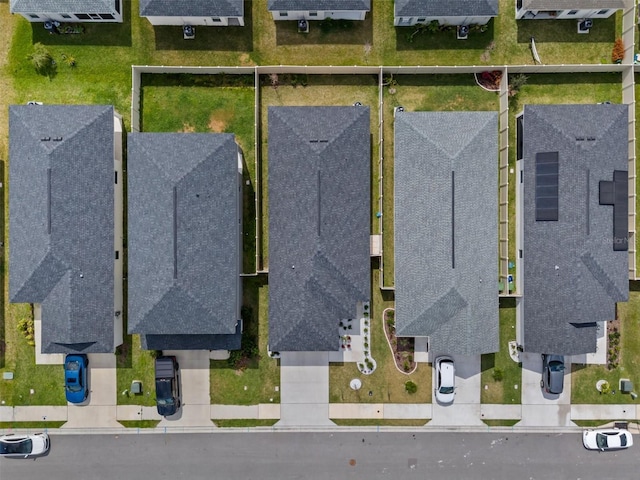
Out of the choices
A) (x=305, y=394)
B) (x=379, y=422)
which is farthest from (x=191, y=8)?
(x=379, y=422)

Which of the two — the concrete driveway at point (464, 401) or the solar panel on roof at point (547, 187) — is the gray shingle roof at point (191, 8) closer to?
the solar panel on roof at point (547, 187)

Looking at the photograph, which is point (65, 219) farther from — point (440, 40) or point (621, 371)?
point (621, 371)

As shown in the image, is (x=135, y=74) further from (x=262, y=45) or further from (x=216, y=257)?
(x=216, y=257)

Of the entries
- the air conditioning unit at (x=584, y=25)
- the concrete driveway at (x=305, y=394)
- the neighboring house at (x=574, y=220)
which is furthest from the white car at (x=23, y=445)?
the air conditioning unit at (x=584, y=25)

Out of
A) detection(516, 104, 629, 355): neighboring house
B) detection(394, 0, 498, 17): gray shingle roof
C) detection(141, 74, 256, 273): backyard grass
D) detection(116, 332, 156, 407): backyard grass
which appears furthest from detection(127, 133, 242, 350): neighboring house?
detection(516, 104, 629, 355): neighboring house

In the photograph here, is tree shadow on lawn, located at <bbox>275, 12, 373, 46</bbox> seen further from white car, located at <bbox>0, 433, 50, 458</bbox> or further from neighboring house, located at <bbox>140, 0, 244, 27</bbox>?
white car, located at <bbox>0, 433, 50, 458</bbox>
